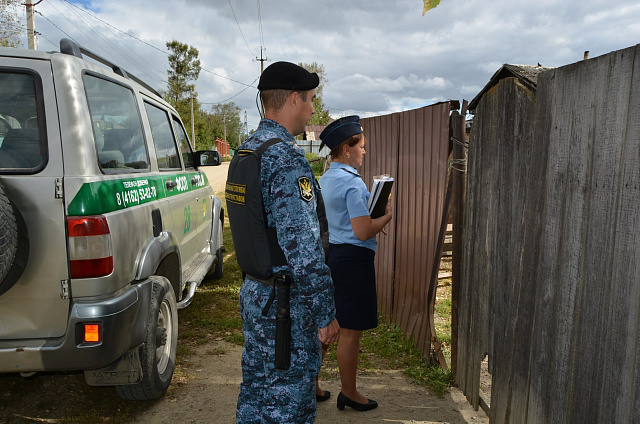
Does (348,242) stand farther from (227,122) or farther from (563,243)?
(227,122)

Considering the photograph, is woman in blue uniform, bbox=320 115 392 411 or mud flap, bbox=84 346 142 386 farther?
woman in blue uniform, bbox=320 115 392 411

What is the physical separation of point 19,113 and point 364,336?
351 centimetres

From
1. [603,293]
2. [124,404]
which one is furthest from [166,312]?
[603,293]

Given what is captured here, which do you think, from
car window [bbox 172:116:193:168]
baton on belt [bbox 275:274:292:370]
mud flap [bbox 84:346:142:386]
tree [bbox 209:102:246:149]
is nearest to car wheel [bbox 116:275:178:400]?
mud flap [bbox 84:346:142:386]

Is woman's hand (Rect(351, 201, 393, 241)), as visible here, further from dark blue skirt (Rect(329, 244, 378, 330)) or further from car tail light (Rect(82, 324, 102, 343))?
car tail light (Rect(82, 324, 102, 343))

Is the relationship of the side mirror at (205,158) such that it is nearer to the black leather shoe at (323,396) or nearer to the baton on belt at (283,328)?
the black leather shoe at (323,396)

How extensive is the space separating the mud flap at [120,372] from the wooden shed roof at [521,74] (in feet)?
8.84

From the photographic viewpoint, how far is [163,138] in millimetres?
4250

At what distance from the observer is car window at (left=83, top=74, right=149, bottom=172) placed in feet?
9.32

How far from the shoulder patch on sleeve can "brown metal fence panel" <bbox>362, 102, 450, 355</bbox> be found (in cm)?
195

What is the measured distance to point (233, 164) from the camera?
7.14ft

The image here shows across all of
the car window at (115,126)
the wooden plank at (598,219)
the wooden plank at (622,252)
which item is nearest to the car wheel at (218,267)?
the car window at (115,126)

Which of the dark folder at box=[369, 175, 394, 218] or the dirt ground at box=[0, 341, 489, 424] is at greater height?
the dark folder at box=[369, 175, 394, 218]

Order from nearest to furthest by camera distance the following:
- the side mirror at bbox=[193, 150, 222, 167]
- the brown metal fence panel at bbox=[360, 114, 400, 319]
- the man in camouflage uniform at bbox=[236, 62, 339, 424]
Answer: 1. the man in camouflage uniform at bbox=[236, 62, 339, 424]
2. the brown metal fence panel at bbox=[360, 114, 400, 319]
3. the side mirror at bbox=[193, 150, 222, 167]
